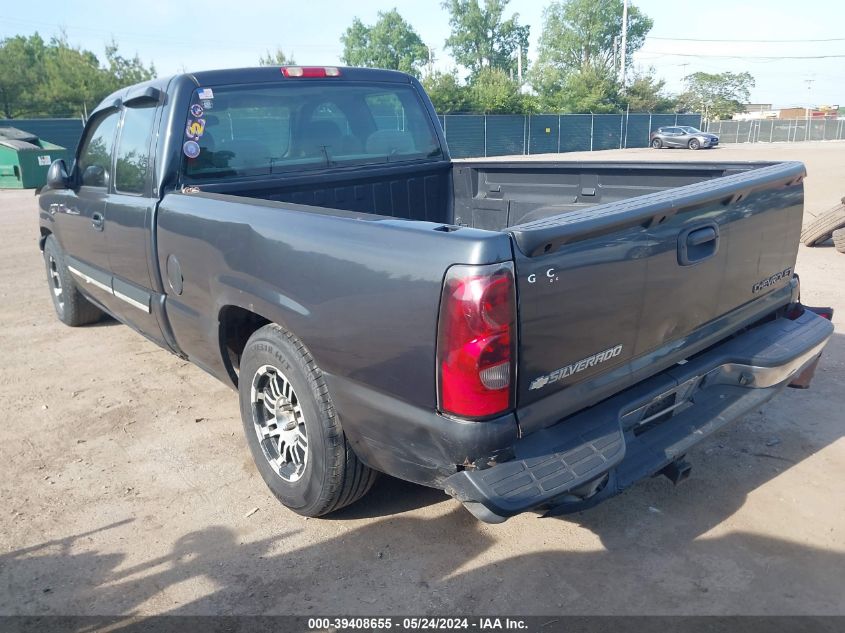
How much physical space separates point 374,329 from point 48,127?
2746 cm

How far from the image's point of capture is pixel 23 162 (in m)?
19.2

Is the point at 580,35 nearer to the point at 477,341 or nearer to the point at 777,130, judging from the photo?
the point at 777,130

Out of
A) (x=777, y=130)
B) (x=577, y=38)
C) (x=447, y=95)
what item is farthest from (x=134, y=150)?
(x=577, y=38)

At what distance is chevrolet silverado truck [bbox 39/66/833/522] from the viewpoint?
2.18 meters

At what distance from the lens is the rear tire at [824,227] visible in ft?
26.9

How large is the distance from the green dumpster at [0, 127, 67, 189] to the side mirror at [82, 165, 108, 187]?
16.9 m

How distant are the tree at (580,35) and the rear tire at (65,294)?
7470cm

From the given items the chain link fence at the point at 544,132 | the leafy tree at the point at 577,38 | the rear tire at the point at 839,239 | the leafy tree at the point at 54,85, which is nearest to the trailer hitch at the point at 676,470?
the rear tire at the point at 839,239

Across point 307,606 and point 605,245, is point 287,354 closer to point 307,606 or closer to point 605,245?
point 307,606

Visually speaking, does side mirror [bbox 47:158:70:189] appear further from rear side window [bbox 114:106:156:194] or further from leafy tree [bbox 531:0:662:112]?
leafy tree [bbox 531:0:662:112]

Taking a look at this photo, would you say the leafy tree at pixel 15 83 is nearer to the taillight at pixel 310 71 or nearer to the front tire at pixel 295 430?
the taillight at pixel 310 71

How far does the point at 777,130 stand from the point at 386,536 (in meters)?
61.9

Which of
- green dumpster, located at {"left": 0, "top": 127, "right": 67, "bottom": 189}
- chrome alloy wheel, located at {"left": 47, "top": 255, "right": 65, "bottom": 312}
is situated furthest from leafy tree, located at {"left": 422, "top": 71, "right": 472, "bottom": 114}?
chrome alloy wheel, located at {"left": 47, "top": 255, "right": 65, "bottom": 312}

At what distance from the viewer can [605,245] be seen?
2.31 m
